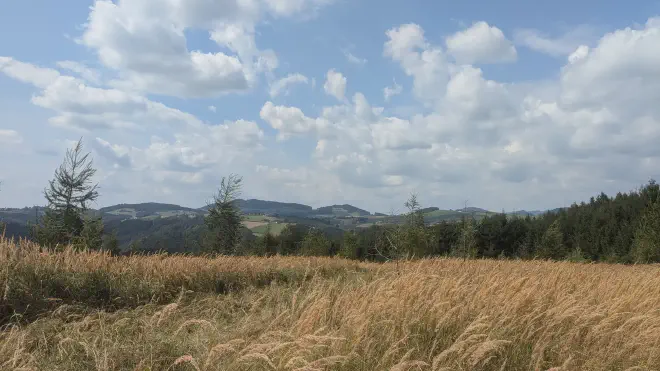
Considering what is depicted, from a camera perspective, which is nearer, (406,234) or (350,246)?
(406,234)

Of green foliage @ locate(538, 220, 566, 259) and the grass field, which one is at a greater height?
the grass field

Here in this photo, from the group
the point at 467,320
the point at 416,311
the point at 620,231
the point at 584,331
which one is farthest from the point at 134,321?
the point at 620,231

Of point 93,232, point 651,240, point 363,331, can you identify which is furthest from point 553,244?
point 363,331

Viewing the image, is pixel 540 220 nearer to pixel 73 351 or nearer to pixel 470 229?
pixel 470 229

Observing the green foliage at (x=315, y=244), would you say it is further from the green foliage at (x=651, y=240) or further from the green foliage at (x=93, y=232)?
the green foliage at (x=651, y=240)

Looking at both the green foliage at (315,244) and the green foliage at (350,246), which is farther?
the green foliage at (350,246)

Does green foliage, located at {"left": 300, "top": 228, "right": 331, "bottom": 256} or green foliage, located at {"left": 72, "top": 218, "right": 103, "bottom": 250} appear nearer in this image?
green foliage, located at {"left": 72, "top": 218, "right": 103, "bottom": 250}

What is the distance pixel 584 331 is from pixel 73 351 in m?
5.51

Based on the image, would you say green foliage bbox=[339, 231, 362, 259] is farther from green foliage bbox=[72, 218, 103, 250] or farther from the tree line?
green foliage bbox=[72, 218, 103, 250]

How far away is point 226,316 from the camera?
706cm

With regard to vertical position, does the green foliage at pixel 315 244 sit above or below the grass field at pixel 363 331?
below

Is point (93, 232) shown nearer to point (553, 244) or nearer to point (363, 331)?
point (363, 331)

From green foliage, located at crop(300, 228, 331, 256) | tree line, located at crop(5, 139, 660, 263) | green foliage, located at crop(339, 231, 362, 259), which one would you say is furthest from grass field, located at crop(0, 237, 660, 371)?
green foliage, located at crop(339, 231, 362, 259)

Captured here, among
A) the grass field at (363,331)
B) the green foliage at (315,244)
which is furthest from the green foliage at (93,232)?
the green foliage at (315,244)
